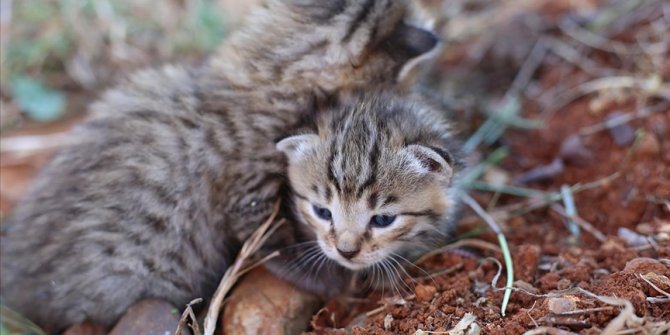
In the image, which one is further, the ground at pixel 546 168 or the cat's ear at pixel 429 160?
the cat's ear at pixel 429 160

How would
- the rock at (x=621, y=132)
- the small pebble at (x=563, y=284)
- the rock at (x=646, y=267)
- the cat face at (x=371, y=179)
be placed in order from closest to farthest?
1. the rock at (x=646, y=267)
2. the small pebble at (x=563, y=284)
3. the cat face at (x=371, y=179)
4. the rock at (x=621, y=132)

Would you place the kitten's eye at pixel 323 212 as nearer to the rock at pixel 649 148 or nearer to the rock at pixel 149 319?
the rock at pixel 149 319


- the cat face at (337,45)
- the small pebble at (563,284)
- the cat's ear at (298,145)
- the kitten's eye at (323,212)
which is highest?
the cat face at (337,45)

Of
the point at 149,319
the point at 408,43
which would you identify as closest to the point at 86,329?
the point at 149,319

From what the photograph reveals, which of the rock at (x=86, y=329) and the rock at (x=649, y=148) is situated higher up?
the rock at (x=649, y=148)

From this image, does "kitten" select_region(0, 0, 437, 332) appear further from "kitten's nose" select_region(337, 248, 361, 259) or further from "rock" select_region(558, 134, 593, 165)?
"rock" select_region(558, 134, 593, 165)

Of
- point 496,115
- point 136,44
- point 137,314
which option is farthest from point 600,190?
point 136,44

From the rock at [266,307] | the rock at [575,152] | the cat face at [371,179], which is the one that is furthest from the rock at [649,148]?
the rock at [266,307]
